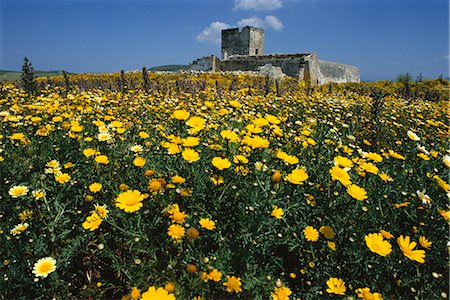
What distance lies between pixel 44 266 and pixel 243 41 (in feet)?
89.9

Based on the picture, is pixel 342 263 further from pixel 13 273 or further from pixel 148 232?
pixel 13 273

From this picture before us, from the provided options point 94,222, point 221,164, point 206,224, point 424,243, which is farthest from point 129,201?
point 424,243

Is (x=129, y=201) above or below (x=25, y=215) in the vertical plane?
above

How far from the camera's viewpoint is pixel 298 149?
8.54 ft

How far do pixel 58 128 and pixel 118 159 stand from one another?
3.19 ft

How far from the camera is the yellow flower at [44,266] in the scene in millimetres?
1405

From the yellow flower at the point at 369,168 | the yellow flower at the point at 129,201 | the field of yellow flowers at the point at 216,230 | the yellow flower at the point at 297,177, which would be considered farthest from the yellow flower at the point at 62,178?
the yellow flower at the point at 369,168

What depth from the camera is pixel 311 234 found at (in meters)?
1.55

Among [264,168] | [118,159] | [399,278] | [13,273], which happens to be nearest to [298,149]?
[264,168]

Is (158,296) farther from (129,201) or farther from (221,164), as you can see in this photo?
(221,164)

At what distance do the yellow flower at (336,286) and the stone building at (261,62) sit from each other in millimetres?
15156

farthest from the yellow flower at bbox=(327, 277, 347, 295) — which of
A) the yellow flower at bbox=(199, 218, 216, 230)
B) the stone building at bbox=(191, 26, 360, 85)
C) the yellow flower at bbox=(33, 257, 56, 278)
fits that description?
the stone building at bbox=(191, 26, 360, 85)

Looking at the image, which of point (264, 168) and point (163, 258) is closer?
point (163, 258)

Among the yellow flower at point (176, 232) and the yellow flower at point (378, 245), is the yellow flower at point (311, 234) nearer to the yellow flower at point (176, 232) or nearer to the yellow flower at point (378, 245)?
the yellow flower at point (378, 245)
